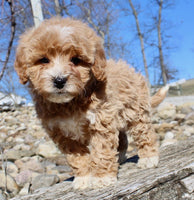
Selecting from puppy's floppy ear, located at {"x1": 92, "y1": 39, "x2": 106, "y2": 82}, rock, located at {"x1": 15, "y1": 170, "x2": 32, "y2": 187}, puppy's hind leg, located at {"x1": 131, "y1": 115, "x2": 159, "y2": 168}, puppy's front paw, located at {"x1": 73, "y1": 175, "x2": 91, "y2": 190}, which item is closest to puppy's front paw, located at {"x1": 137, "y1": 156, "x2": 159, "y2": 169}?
puppy's hind leg, located at {"x1": 131, "y1": 115, "x2": 159, "y2": 168}

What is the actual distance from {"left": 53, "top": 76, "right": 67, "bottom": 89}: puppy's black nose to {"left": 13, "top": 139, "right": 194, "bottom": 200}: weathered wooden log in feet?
4.16

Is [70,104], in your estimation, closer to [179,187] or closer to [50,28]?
[50,28]

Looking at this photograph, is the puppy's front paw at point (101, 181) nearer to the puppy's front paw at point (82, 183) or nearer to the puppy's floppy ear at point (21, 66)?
the puppy's front paw at point (82, 183)

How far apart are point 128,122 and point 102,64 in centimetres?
144

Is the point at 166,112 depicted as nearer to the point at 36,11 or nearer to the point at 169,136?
the point at 169,136

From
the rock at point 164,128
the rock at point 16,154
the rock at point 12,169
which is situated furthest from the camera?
the rock at point 164,128

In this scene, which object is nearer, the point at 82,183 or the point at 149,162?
the point at 82,183

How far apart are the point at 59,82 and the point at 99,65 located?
60 cm

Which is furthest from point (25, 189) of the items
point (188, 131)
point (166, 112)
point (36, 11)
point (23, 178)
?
point (166, 112)

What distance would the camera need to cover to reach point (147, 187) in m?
2.81

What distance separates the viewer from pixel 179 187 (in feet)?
10.1

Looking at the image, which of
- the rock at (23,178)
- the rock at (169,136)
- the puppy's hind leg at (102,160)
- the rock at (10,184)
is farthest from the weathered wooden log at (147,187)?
the rock at (169,136)

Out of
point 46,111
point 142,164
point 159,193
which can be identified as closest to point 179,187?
point 159,193

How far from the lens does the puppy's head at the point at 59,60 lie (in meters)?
2.65
